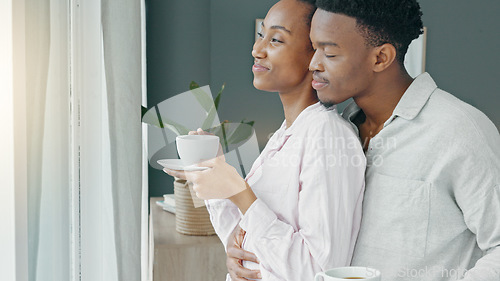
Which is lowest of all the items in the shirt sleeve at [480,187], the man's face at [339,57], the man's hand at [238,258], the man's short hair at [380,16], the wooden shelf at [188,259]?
the wooden shelf at [188,259]

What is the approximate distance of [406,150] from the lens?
1.01 m

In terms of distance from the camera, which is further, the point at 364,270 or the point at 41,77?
the point at 41,77

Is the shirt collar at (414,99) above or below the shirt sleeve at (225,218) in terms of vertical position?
above

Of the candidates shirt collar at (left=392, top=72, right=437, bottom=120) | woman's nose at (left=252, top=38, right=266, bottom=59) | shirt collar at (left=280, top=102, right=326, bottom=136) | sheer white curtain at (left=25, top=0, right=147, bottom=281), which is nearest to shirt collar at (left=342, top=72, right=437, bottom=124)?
shirt collar at (left=392, top=72, right=437, bottom=120)

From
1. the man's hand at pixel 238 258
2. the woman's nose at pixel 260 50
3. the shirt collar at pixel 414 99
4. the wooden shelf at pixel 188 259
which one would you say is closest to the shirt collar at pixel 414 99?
the shirt collar at pixel 414 99

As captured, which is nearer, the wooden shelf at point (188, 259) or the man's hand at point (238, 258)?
the man's hand at point (238, 258)

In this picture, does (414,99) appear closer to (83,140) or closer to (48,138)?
(48,138)

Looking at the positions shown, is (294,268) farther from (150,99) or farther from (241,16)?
(241,16)

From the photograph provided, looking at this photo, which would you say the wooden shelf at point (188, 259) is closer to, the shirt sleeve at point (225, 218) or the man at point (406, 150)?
the shirt sleeve at point (225, 218)

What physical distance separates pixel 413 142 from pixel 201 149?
407 millimetres

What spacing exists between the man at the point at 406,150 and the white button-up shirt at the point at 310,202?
0.05 metres

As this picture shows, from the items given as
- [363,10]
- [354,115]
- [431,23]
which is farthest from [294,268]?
[431,23]

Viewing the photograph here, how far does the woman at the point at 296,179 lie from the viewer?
976 mm

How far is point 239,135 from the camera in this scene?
6.53 ft
